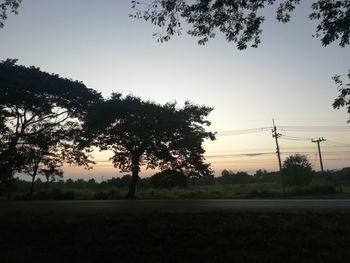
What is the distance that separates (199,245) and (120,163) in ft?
100

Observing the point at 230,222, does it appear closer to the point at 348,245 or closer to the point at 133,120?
the point at 348,245

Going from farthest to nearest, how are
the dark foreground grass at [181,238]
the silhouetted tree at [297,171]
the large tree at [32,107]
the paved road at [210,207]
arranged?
the silhouetted tree at [297,171]
the large tree at [32,107]
the paved road at [210,207]
the dark foreground grass at [181,238]

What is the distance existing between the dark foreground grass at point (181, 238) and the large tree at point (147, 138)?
2570 centimetres

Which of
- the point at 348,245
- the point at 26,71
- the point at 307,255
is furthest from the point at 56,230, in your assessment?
the point at 26,71

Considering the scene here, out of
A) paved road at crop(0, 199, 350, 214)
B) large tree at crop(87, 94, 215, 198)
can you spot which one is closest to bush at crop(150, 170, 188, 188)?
large tree at crop(87, 94, 215, 198)

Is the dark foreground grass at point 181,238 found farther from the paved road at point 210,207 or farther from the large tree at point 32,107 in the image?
the large tree at point 32,107

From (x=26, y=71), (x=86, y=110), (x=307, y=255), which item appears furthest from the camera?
(x=86, y=110)

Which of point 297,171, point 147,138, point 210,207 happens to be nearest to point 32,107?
point 147,138

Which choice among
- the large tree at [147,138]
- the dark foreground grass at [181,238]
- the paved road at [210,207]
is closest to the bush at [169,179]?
the large tree at [147,138]

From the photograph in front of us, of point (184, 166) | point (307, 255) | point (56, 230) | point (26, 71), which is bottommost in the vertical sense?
point (307, 255)

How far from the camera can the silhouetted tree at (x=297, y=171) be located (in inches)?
2464

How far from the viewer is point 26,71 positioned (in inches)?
1401

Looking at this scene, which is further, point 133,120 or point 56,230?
point 133,120

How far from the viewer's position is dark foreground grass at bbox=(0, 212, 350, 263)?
934cm
